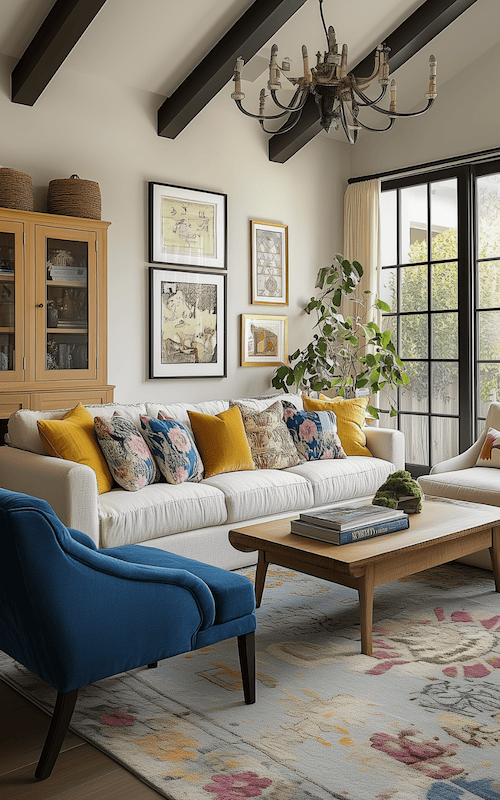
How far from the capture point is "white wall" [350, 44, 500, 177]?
5.04 meters

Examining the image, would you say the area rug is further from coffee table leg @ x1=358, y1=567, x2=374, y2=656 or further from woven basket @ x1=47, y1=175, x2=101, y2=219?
woven basket @ x1=47, y1=175, x2=101, y2=219

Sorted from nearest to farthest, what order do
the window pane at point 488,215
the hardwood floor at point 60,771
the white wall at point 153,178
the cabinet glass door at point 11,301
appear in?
the hardwood floor at point 60,771 < the cabinet glass door at point 11,301 < the white wall at point 153,178 < the window pane at point 488,215

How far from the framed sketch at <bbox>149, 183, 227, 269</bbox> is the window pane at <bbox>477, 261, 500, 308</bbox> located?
6.15 feet

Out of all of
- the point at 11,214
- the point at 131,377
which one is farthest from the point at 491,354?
the point at 11,214

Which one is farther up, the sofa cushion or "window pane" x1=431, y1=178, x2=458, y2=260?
"window pane" x1=431, y1=178, x2=458, y2=260

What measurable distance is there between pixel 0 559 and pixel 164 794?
0.74 metres

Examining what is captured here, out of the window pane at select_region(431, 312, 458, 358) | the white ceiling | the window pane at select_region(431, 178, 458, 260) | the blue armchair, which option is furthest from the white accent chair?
the white ceiling

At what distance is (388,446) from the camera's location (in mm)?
4645

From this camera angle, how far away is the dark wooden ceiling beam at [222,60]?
162 inches

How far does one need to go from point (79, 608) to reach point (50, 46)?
3.19 meters

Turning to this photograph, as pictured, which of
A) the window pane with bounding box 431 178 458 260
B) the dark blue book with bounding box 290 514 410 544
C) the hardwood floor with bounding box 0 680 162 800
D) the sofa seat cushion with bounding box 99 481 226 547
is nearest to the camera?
the hardwood floor with bounding box 0 680 162 800

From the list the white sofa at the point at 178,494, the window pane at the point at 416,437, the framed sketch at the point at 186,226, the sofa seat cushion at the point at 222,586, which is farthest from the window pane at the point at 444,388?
the sofa seat cushion at the point at 222,586

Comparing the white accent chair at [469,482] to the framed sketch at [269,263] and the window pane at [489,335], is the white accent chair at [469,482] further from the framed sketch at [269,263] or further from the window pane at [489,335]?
the framed sketch at [269,263]

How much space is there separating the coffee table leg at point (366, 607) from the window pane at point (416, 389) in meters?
3.18
